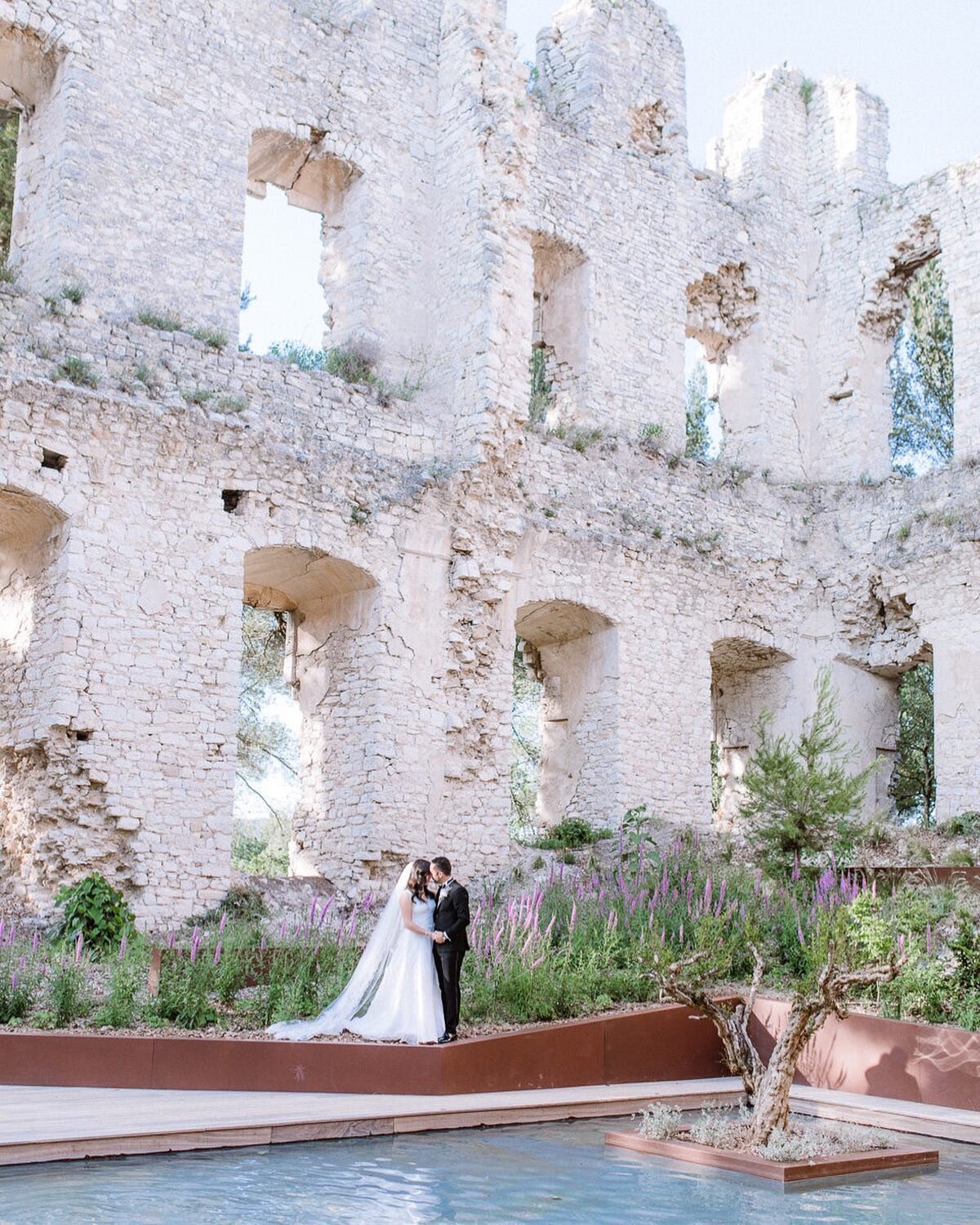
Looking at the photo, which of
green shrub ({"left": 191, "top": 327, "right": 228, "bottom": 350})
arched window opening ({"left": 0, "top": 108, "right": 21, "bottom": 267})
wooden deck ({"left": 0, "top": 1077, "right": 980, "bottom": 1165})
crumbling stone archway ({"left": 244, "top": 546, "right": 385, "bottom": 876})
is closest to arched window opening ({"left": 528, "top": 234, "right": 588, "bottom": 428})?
crumbling stone archway ({"left": 244, "top": 546, "right": 385, "bottom": 876})

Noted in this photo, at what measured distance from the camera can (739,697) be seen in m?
17.7

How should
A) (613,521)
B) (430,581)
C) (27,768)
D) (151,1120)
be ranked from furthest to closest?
(613,521) → (430,581) → (27,768) → (151,1120)

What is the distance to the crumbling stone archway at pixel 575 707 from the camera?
49.8 ft

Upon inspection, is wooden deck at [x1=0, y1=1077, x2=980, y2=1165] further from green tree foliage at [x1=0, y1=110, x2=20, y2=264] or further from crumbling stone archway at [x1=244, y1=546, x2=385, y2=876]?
green tree foliage at [x1=0, y1=110, x2=20, y2=264]

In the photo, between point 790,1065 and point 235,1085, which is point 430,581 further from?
point 790,1065

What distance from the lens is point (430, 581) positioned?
1366cm

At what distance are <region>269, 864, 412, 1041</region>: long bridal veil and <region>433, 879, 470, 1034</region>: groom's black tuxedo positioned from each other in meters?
0.24

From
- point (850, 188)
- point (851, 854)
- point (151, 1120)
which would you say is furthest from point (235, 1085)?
point (850, 188)

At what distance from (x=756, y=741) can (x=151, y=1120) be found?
12451 millimetres

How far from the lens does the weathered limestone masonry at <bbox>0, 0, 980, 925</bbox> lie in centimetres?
1164

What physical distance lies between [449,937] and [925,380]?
20132 mm

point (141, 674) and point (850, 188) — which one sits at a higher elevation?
point (850, 188)

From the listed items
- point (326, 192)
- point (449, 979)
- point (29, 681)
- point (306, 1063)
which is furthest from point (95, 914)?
point (326, 192)

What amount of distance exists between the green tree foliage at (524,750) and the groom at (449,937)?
46.0 ft
